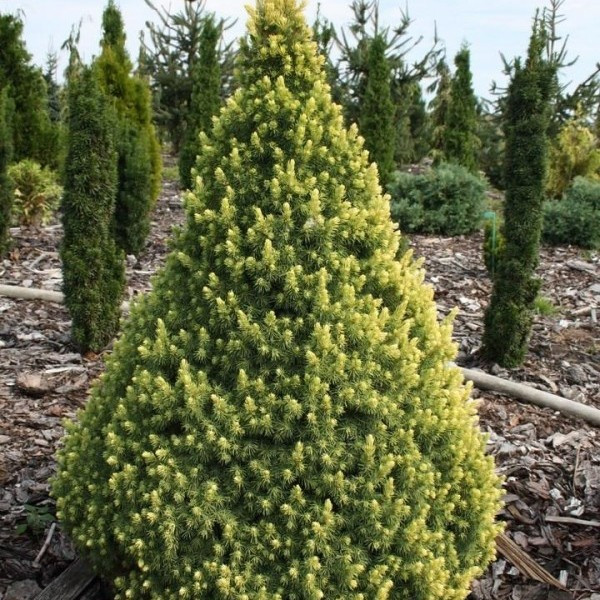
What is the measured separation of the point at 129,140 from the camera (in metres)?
10.4

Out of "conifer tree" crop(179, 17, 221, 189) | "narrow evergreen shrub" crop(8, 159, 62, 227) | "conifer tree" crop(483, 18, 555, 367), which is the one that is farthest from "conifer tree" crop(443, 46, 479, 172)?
"conifer tree" crop(483, 18, 555, 367)

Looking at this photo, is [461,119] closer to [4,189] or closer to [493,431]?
[4,189]

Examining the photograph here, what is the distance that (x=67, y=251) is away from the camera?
21.0 feet

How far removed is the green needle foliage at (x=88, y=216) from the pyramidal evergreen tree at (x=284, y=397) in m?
3.56

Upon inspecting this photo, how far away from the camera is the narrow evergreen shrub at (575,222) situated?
1098 centimetres

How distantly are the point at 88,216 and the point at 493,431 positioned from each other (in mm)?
3606

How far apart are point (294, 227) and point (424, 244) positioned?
28.3 ft

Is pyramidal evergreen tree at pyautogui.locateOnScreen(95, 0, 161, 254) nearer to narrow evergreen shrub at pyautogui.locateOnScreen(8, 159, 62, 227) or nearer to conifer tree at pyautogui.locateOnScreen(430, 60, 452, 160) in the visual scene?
narrow evergreen shrub at pyautogui.locateOnScreen(8, 159, 62, 227)

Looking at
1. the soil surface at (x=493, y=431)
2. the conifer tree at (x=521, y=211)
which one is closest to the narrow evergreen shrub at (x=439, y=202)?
the soil surface at (x=493, y=431)

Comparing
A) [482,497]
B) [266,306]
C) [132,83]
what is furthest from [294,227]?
[132,83]

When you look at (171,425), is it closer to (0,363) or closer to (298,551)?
(298,551)

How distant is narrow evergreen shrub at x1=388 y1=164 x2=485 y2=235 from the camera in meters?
11.7

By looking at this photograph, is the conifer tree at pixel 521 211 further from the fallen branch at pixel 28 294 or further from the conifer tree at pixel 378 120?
the conifer tree at pixel 378 120

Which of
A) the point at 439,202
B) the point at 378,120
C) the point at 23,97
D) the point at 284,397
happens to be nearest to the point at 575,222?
the point at 439,202
